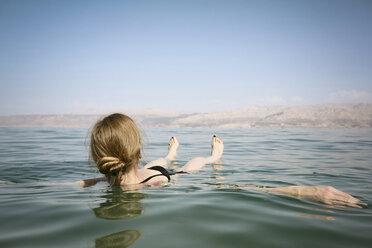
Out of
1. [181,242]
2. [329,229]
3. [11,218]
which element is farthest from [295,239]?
[11,218]

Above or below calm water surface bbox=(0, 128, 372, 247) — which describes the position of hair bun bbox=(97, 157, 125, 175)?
above

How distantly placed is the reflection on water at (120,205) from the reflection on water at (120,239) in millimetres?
287

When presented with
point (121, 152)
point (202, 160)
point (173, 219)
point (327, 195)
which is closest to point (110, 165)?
point (121, 152)

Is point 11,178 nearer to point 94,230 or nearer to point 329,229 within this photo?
point 94,230

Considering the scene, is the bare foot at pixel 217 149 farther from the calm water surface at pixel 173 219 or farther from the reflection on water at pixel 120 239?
the reflection on water at pixel 120 239

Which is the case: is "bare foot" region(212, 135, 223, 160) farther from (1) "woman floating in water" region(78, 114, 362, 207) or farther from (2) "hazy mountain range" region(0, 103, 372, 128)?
(2) "hazy mountain range" region(0, 103, 372, 128)

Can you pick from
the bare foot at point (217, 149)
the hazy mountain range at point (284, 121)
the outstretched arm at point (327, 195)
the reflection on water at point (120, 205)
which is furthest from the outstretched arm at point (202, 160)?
the hazy mountain range at point (284, 121)

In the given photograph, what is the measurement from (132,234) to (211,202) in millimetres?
894

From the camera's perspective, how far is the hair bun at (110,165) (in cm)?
242

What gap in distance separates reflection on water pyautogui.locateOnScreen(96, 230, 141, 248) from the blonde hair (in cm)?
101

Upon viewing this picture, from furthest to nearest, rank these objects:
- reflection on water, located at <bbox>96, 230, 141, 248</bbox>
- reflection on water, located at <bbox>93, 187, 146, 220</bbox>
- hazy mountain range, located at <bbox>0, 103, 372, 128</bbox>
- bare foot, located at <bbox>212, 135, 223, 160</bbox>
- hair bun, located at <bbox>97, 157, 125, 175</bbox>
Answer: hazy mountain range, located at <bbox>0, 103, 372, 128</bbox>, bare foot, located at <bbox>212, 135, 223, 160</bbox>, hair bun, located at <bbox>97, 157, 125, 175</bbox>, reflection on water, located at <bbox>93, 187, 146, 220</bbox>, reflection on water, located at <bbox>96, 230, 141, 248</bbox>

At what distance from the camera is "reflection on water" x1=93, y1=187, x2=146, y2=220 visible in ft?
6.14

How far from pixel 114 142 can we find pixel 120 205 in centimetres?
62

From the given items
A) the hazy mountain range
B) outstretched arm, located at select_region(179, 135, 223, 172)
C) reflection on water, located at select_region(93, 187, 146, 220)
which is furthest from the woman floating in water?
the hazy mountain range
